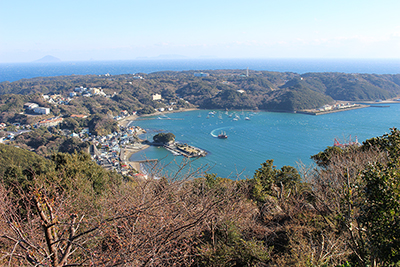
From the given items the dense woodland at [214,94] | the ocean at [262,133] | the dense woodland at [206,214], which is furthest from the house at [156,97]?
the dense woodland at [206,214]

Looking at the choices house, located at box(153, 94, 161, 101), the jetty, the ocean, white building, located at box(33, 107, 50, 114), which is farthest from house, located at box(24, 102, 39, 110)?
the jetty

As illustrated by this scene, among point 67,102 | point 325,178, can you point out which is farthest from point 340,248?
point 67,102

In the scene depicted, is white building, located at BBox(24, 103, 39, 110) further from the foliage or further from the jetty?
the foliage

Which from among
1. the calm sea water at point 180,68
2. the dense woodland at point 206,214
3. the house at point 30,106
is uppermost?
the calm sea water at point 180,68

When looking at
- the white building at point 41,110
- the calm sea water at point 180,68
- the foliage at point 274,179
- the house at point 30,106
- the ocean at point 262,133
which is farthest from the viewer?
the calm sea water at point 180,68

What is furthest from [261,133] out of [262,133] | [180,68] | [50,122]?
[180,68]

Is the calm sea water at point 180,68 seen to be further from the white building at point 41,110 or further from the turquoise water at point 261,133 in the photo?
the turquoise water at point 261,133

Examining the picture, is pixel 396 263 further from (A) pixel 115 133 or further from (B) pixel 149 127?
(B) pixel 149 127
